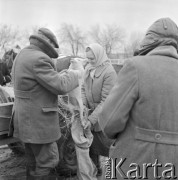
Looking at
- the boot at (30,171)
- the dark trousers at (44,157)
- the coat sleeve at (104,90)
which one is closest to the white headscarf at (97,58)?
the coat sleeve at (104,90)

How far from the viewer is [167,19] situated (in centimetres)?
218

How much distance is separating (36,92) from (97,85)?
0.83m

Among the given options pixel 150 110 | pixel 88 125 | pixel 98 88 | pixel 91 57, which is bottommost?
pixel 88 125

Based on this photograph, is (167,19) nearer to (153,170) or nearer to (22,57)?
(153,170)

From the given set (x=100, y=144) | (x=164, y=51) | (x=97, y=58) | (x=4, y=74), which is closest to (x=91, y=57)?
(x=97, y=58)

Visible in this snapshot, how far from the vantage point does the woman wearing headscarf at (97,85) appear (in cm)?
347

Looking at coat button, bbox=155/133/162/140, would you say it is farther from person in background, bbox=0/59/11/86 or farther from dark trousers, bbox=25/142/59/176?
person in background, bbox=0/59/11/86

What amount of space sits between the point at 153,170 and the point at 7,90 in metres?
2.51

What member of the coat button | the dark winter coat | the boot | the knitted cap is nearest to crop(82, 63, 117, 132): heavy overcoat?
the knitted cap

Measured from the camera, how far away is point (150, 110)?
6.51 ft

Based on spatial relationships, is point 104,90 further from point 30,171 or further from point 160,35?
point 160,35

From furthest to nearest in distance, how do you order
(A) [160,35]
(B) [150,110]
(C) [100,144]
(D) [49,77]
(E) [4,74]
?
(E) [4,74], (C) [100,144], (D) [49,77], (A) [160,35], (B) [150,110]

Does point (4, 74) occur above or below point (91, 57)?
below

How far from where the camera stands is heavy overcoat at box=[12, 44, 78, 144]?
284cm
